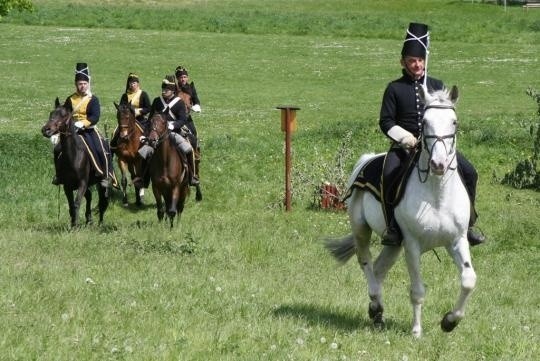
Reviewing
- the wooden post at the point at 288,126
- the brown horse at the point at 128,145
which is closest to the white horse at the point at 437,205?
the wooden post at the point at 288,126

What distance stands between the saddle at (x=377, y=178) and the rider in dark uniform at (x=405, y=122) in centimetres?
4

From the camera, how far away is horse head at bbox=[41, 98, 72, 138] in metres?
16.9

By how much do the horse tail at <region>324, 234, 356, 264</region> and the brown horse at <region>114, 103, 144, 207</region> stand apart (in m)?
8.99

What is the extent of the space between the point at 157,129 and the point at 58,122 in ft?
6.22

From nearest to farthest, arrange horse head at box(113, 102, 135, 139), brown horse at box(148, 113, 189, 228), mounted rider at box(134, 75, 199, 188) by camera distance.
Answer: brown horse at box(148, 113, 189, 228), mounted rider at box(134, 75, 199, 188), horse head at box(113, 102, 135, 139)

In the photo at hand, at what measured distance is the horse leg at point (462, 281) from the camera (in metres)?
9.37

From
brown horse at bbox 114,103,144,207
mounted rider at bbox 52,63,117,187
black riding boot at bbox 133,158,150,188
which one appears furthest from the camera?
brown horse at bbox 114,103,144,207

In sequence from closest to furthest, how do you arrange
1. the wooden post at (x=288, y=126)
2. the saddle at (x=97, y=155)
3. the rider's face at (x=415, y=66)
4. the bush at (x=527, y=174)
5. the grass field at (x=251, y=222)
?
1. the grass field at (x=251, y=222)
2. the rider's face at (x=415, y=66)
3. the saddle at (x=97, y=155)
4. the wooden post at (x=288, y=126)
5. the bush at (x=527, y=174)

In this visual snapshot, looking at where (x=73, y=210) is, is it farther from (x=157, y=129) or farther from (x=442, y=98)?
(x=442, y=98)

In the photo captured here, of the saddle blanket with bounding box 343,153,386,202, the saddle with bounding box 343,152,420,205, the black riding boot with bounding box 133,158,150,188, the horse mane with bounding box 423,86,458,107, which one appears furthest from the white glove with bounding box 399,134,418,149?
the black riding boot with bounding box 133,158,150,188

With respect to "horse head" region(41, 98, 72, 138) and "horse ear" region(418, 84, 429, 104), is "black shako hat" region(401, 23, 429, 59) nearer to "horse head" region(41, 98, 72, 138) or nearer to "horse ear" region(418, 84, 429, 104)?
"horse ear" region(418, 84, 429, 104)

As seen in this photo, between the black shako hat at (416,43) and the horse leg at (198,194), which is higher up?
the black shako hat at (416,43)

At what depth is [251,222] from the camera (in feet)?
59.3

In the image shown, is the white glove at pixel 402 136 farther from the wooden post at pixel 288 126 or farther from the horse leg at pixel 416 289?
the wooden post at pixel 288 126
